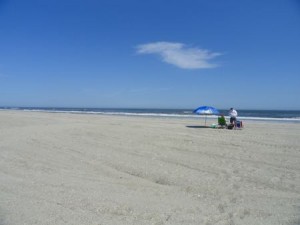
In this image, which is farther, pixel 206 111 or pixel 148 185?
pixel 206 111

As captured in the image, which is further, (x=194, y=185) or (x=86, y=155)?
(x=86, y=155)

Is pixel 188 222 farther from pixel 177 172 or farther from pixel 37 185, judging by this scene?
pixel 37 185

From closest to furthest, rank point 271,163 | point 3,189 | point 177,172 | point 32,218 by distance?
point 32,218, point 3,189, point 177,172, point 271,163

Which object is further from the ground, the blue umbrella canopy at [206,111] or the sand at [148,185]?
the blue umbrella canopy at [206,111]

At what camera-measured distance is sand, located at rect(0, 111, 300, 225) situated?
3.74 meters

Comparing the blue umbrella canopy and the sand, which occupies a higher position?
the blue umbrella canopy

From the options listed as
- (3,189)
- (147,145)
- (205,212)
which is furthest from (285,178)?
(3,189)

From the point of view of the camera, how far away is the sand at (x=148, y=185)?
374cm

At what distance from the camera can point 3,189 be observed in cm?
457

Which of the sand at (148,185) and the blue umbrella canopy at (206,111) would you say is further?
the blue umbrella canopy at (206,111)

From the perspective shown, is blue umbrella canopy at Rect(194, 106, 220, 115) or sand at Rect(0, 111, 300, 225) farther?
blue umbrella canopy at Rect(194, 106, 220, 115)

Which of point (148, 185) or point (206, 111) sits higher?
point (206, 111)

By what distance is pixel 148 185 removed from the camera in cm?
504

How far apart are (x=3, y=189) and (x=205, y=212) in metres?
3.42
